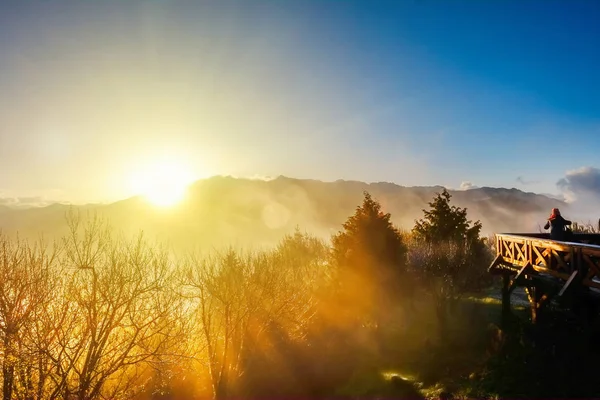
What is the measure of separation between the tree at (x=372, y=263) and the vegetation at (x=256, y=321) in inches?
3.7

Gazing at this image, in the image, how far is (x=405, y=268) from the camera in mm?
31875

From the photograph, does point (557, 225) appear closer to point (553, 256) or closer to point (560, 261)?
point (553, 256)

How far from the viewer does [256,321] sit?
2953cm

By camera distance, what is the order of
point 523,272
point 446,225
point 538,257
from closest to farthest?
point 538,257
point 523,272
point 446,225

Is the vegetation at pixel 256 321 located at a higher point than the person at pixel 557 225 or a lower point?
lower

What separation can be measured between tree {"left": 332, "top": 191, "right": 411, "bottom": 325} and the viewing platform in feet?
38.8

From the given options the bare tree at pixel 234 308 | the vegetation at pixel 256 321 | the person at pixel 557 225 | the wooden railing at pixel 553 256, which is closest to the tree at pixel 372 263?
the vegetation at pixel 256 321

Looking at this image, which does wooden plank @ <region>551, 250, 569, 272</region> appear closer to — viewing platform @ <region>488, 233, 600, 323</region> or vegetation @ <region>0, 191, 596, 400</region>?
viewing platform @ <region>488, 233, 600, 323</region>

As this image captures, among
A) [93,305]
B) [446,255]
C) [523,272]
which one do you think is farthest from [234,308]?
[523,272]

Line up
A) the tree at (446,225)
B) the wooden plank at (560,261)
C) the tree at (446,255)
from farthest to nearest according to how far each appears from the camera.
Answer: the tree at (446,225) → the tree at (446,255) → the wooden plank at (560,261)

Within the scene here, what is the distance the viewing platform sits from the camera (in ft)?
41.5

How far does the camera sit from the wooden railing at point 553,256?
12.4 metres

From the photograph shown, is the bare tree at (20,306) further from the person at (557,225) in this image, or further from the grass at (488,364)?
the person at (557,225)

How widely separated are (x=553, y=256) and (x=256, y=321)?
21154 mm
